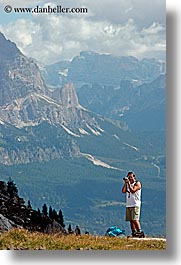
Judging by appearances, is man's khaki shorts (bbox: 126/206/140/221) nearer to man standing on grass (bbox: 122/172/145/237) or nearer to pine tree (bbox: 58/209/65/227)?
man standing on grass (bbox: 122/172/145/237)

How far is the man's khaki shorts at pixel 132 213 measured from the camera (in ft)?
31.8

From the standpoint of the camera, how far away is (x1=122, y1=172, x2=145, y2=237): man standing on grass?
31.8 feet

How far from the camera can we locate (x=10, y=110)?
390 inches

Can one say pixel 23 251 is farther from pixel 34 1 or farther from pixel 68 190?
pixel 34 1

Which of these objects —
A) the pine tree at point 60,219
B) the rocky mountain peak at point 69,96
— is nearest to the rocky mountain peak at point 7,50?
the rocky mountain peak at point 69,96

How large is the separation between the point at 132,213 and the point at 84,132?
1.04m

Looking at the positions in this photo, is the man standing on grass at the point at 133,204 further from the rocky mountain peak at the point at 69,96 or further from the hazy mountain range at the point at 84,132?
the rocky mountain peak at the point at 69,96

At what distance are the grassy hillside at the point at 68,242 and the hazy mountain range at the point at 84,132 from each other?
6.9 inches

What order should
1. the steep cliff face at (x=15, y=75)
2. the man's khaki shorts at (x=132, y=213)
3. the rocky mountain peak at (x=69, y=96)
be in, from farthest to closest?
the rocky mountain peak at (x=69, y=96) < the steep cliff face at (x=15, y=75) < the man's khaki shorts at (x=132, y=213)

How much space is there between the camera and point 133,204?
9711 millimetres

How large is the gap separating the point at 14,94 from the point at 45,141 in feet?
2.02

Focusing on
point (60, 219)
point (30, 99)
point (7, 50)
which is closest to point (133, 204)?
point (60, 219)

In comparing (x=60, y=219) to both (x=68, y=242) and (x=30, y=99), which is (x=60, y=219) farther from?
(x=30, y=99)

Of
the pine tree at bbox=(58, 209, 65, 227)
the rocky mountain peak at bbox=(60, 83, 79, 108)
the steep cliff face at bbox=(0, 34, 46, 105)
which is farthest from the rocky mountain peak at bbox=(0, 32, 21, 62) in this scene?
the pine tree at bbox=(58, 209, 65, 227)
